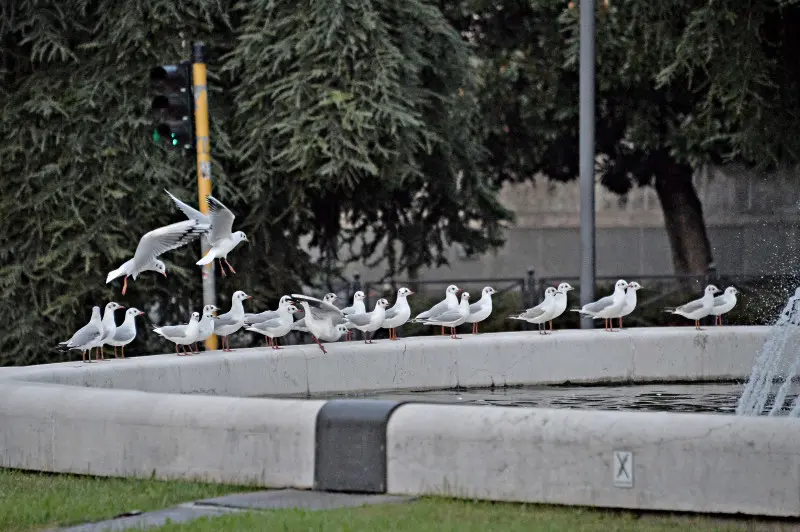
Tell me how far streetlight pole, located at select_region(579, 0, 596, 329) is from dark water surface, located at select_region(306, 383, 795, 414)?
2974mm

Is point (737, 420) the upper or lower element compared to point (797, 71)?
lower

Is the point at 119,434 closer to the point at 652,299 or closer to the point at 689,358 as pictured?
the point at 689,358

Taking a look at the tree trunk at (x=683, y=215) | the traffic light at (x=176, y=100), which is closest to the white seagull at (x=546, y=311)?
the traffic light at (x=176, y=100)

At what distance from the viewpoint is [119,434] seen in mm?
Answer: 10812

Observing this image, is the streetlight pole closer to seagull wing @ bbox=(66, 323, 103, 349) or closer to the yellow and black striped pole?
the yellow and black striped pole

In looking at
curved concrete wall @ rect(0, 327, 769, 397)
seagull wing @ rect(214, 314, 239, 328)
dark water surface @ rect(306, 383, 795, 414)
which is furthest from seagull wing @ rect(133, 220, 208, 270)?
dark water surface @ rect(306, 383, 795, 414)

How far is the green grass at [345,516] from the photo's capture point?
8.55 m

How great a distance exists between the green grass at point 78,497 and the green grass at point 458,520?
0.87 meters

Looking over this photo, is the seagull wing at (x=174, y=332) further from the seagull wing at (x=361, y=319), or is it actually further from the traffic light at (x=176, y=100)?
the traffic light at (x=176, y=100)

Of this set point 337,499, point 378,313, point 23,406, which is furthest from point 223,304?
point 337,499

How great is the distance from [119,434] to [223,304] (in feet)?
46.5

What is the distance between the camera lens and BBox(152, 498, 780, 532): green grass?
334 inches

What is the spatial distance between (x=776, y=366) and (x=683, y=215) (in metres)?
18.4

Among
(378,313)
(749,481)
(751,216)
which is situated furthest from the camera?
(751,216)
